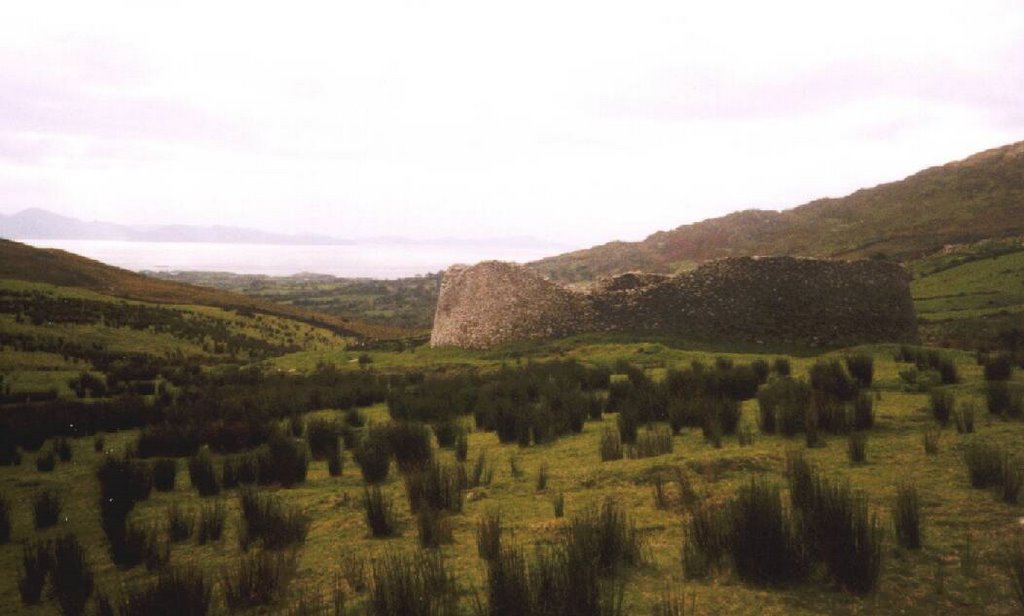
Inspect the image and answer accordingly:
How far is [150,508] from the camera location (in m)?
7.19

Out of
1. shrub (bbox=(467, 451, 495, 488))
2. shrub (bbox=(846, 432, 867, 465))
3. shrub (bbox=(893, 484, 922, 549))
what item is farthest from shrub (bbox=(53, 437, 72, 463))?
shrub (bbox=(893, 484, 922, 549))

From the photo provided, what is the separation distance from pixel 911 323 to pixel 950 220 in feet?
197

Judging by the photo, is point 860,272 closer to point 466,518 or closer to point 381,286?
point 466,518

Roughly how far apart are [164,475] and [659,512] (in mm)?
6150

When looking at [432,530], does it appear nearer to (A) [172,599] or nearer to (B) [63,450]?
(A) [172,599]

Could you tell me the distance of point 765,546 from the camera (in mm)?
4078

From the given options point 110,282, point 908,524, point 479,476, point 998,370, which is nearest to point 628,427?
point 479,476

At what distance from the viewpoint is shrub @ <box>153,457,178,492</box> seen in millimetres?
7934

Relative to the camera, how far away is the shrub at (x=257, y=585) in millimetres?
4191

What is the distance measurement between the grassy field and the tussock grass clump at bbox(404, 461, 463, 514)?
0.18m

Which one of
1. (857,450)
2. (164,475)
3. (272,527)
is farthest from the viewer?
(164,475)

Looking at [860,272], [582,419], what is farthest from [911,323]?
[582,419]

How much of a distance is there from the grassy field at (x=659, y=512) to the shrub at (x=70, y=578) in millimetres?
171

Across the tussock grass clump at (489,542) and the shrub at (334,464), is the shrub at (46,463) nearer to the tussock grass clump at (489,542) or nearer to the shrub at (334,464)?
the shrub at (334,464)
